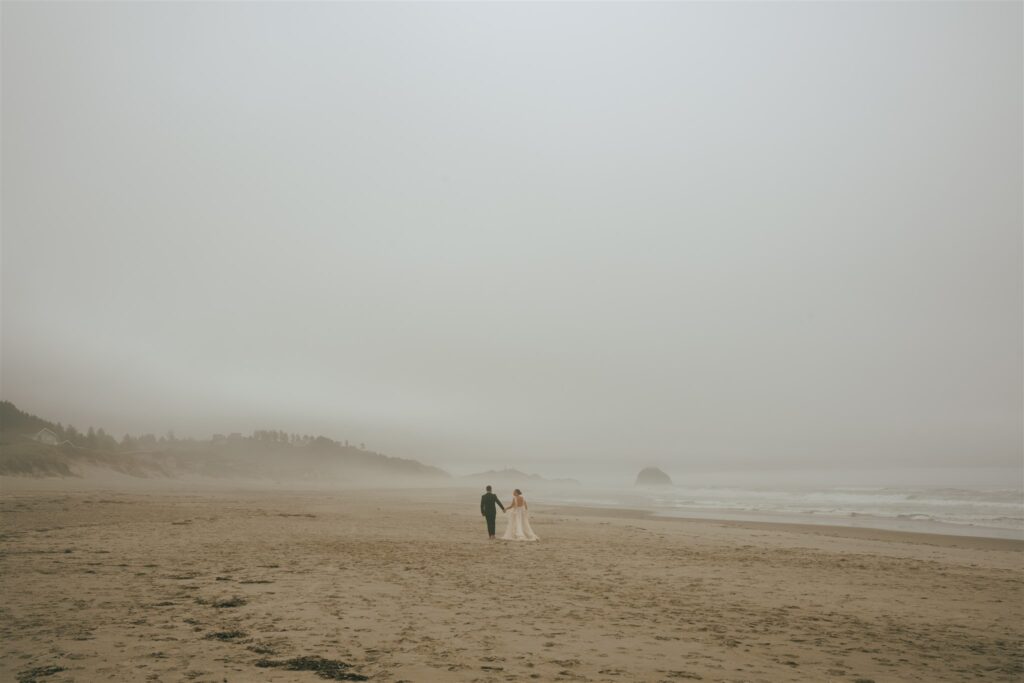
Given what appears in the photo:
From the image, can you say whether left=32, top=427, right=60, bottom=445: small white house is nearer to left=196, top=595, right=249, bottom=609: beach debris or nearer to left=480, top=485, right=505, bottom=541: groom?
left=480, top=485, right=505, bottom=541: groom

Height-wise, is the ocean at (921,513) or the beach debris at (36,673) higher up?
the beach debris at (36,673)

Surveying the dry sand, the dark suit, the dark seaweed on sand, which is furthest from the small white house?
the dark seaweed on sand

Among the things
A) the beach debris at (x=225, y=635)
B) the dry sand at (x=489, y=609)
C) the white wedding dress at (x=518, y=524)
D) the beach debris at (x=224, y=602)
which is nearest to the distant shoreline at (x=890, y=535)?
the dry sand at (x=489, y=609)

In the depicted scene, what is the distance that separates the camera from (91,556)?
13297mm

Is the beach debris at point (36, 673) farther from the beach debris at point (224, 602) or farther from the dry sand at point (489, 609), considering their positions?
the beach debris at point (224, 602)

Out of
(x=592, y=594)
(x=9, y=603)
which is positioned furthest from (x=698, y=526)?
(x=9, y=603)

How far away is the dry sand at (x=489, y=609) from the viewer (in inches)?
268

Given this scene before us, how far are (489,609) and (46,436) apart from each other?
88.7 m

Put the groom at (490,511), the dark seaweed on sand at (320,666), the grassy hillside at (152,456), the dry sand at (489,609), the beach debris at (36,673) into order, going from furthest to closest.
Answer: the grassy hillside at (152,456) < the groom at (490,511) < the dry sand at (489,609) < the dark seaweed on sand at (320,666) < the beach debris at (36,673)

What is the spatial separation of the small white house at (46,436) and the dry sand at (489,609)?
6769 centimetres

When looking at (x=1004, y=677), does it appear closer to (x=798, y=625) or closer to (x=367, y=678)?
(x=798, y=625)

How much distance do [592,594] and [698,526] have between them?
18830 millimetres

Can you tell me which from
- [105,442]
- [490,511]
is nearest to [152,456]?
[105,442]

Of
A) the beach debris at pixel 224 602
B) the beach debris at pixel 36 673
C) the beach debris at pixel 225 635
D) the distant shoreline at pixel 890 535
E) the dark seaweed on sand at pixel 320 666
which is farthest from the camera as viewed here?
the distant shoreline at pixel 890 535
